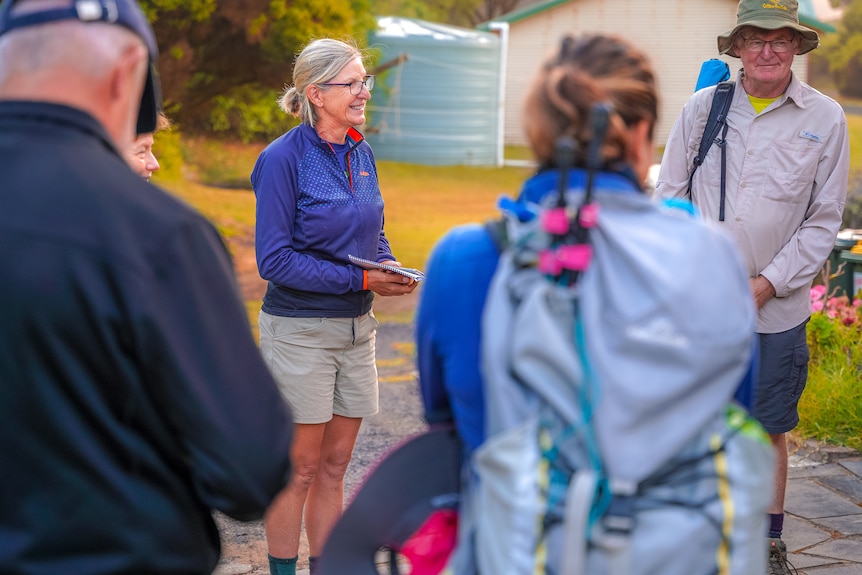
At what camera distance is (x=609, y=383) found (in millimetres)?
1740

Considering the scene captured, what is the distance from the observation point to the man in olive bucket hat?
4.12 metres

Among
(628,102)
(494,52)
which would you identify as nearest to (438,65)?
(494,52)

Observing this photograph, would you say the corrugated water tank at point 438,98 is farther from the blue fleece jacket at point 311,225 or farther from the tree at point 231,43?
the blue fleece jacket at point 311,225

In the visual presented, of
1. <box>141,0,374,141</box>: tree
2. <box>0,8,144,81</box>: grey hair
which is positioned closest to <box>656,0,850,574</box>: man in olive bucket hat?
<box>0,8,144,81</box>: grey hair

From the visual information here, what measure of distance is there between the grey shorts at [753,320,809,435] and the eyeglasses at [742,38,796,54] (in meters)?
1.19

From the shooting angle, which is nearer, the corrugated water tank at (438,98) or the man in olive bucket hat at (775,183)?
the man in olive bucket hat at (775,183)

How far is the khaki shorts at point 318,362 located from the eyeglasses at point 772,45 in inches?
79.3

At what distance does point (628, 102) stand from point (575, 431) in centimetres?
66

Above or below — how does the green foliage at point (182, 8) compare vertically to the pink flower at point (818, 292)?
above

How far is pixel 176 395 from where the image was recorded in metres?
1.82

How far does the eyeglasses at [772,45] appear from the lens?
13.8ft

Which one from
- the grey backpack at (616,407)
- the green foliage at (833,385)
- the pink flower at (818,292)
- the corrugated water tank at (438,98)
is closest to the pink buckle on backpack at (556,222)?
the grey backpack at (616,407)

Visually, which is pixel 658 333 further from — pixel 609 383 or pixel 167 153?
pixel 167 153

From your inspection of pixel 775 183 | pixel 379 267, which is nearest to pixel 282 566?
pixel 379 267
